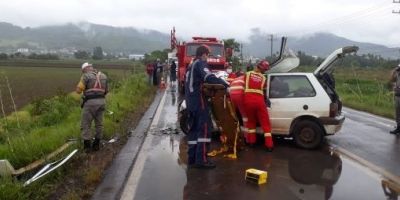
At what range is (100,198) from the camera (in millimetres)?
6355

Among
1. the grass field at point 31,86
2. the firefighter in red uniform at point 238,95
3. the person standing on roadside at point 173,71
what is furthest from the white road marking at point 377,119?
the person standing on roadside at point 173,71

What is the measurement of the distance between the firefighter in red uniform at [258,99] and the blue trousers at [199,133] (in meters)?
1.31

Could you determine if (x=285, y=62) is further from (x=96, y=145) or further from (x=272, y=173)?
(x=96, y=145)

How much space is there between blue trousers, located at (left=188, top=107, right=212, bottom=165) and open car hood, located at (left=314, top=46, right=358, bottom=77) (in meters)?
3.00

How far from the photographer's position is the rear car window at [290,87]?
9836mm

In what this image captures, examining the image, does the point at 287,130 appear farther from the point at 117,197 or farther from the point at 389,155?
the point at 117,197

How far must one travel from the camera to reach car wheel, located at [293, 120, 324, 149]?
9.62 meters

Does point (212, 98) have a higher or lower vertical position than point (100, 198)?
higher

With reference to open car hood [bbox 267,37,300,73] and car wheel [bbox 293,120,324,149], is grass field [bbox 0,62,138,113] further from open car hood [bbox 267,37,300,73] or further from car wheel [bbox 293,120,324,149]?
car wheel [bbox 293,120,324,149]

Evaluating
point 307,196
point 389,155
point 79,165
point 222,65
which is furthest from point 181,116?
point 222,65

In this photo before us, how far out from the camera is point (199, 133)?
8.20 m

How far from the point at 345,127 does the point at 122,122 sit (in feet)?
19.6

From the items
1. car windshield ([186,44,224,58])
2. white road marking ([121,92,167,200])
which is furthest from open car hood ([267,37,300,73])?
car windshield ([186,44,224,58])

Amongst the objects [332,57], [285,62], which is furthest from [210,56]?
[332,57]
